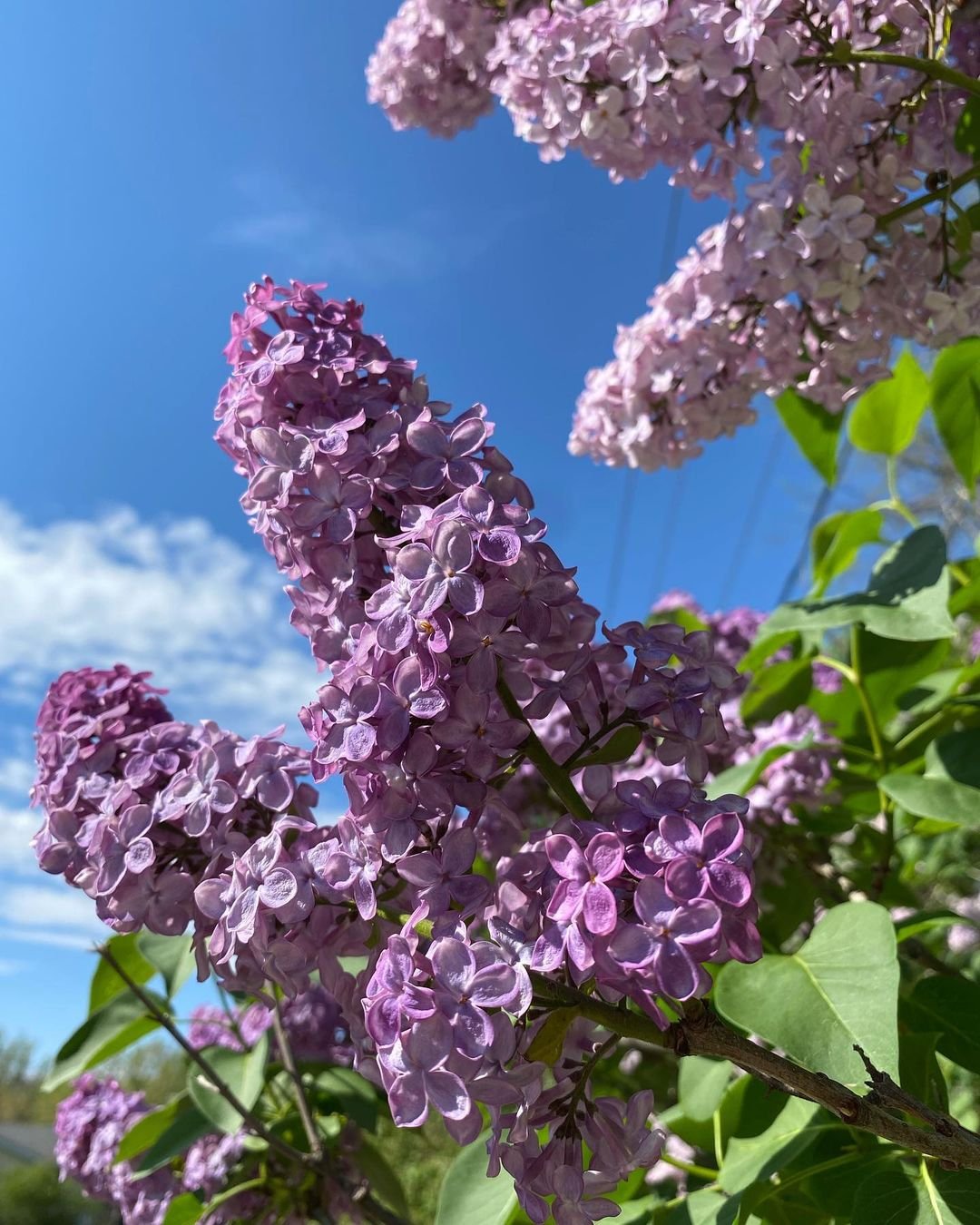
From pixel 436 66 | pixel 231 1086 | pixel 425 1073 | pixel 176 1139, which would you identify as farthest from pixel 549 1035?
pixel 436 66

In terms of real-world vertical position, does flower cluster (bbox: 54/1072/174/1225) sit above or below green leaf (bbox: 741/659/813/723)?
below

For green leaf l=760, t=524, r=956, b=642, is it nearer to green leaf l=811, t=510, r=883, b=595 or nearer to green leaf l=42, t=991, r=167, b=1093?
green leaf l=811, t=510, r=883, b=595

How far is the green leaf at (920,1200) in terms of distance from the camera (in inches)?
26.6

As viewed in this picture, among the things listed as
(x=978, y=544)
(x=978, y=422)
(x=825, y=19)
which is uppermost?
(x=825, y=19)

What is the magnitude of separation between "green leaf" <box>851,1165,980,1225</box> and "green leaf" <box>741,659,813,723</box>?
3.06 feet

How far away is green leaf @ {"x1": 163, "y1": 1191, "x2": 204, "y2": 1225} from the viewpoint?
1465 mm

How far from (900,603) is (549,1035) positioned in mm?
818

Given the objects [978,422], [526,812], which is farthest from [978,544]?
[526,812]

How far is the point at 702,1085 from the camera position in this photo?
1077 millimetres

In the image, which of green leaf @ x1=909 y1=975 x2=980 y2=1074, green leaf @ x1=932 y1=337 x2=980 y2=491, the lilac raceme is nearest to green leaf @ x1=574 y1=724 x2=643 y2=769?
the lilac raceme

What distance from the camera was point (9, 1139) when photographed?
10.5m

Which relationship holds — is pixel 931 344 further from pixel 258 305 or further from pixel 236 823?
pixel 236 823

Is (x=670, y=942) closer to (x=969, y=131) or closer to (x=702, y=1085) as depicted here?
(x=702, y=1085)

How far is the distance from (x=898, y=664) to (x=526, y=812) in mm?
808
